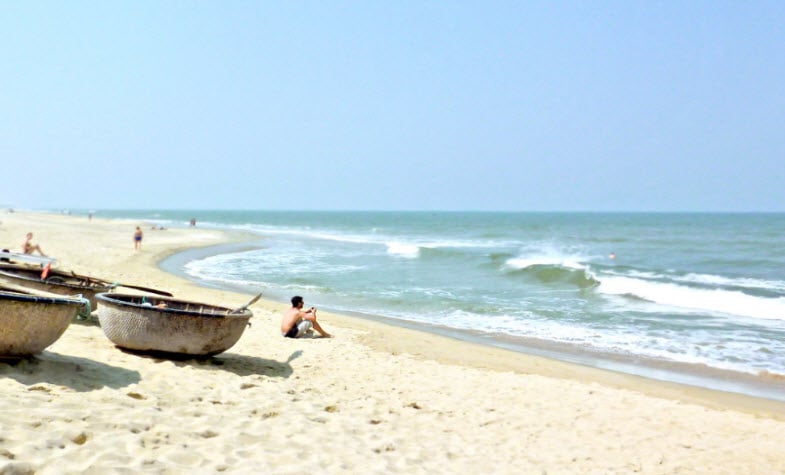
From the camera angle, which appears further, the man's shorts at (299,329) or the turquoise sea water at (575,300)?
the turquoise sea water at (575,300)

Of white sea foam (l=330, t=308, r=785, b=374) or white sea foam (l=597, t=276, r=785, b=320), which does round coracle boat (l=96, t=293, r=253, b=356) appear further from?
white sea foam (l=597, t=276, r=785, b=320)

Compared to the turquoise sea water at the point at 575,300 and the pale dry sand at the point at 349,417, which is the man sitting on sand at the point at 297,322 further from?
the turquoise sea water at the point at 575,300

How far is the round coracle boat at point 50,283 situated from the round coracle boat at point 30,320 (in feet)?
11.5

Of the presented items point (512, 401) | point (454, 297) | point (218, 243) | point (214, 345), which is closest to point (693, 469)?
point (512, 401)

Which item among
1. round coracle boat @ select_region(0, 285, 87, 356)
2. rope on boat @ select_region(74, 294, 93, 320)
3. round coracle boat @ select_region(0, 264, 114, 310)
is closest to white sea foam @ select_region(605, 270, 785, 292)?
round coracle boat @ select_region(0, 264, 114, 310)

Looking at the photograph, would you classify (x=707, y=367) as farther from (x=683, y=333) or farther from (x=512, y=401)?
(x=512, y=401)

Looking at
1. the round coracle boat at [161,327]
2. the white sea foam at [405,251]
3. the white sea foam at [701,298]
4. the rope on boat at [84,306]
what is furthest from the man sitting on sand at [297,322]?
the white sea foam at [405,251]

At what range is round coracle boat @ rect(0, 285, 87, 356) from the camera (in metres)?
6.14

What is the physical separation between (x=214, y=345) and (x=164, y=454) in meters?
3.59

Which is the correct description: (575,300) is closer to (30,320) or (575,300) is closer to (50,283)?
(50,283)

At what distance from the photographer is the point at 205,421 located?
18.9 feet

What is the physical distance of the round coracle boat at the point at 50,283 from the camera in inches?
386

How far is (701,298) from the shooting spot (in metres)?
20.7

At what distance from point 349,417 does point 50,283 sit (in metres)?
5.68
